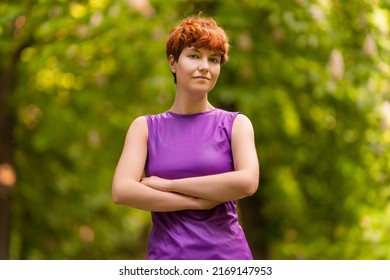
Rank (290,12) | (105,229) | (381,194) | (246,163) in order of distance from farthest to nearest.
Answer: (105,229)
(381,194)
(290,12)
(246,163)

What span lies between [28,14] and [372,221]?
257 inches

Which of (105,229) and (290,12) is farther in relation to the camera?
(105,229)

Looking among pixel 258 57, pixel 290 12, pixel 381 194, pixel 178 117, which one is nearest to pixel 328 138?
pixel 381 194

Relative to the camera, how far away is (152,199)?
3.50m

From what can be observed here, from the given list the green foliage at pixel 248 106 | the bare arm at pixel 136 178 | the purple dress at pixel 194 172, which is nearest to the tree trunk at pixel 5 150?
the green foliage at pixel 248 106

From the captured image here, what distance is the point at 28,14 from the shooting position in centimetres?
965

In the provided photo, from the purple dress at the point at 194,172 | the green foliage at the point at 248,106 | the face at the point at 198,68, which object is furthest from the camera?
the green foliage at the point at 248,106

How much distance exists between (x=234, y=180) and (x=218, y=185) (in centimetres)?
7

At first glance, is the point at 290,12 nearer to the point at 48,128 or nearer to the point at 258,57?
the point at 258,57

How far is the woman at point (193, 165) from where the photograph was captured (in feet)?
11.2

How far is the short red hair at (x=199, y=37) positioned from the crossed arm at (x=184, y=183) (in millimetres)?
297

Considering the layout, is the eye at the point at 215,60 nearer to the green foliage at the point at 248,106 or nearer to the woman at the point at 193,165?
the woman at the point at 193,165

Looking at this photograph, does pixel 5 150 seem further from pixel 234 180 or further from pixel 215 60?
pixel 234 180

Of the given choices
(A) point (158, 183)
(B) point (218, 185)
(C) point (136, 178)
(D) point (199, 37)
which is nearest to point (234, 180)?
(B) point (218, 185)
